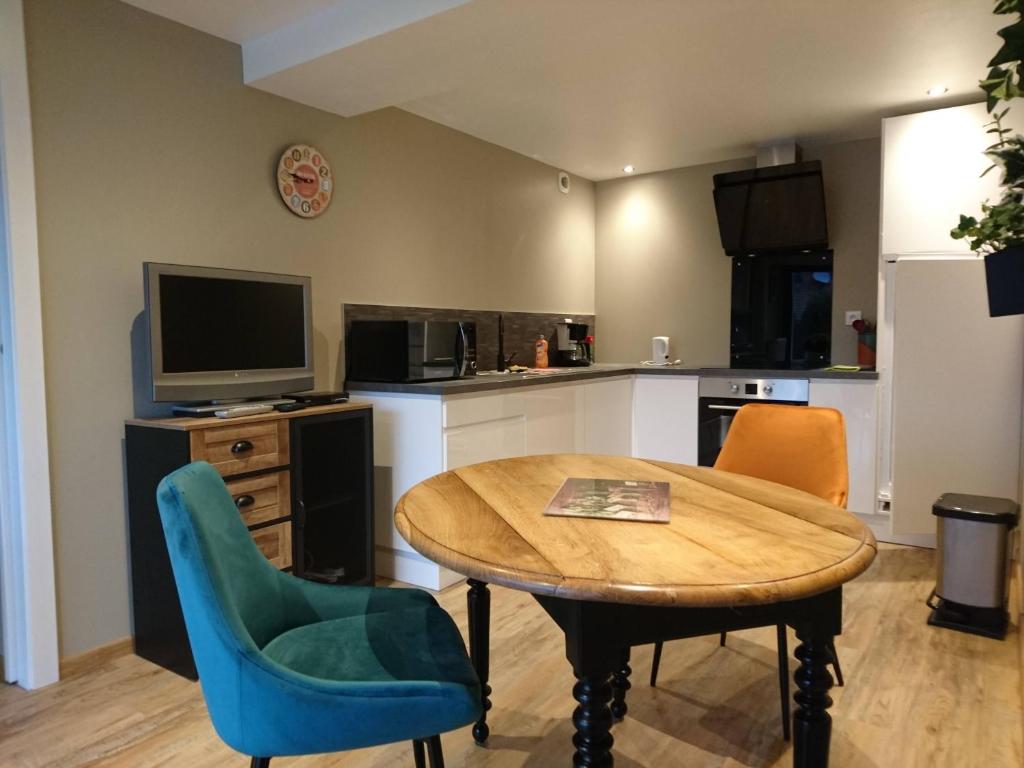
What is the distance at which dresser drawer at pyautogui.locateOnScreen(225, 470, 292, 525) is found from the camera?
2.32 meters

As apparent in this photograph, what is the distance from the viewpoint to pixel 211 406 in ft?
7.96

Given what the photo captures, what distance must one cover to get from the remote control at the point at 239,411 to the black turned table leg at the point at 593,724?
Result: 1.69 metres

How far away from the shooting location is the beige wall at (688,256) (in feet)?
13.4

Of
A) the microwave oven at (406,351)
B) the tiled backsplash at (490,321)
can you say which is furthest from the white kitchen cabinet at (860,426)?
the microwave oven at (406,351)

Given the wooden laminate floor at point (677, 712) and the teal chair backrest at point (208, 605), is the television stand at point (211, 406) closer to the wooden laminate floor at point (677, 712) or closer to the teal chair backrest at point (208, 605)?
the wooden laminate floor at point (677, 712)

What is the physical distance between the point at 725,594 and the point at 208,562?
839 mm

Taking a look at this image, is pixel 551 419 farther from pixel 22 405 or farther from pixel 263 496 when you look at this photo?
pixel 22 405

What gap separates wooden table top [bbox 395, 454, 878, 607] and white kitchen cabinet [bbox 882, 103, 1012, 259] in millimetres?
2544

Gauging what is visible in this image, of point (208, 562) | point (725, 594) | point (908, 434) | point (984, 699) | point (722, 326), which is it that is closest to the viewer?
point (725, 594)

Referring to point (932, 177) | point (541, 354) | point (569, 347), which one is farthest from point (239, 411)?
point (932, 177)

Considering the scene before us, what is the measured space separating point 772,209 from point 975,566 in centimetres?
238

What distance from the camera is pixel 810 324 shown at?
4.26 metres

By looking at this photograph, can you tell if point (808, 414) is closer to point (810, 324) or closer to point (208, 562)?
point (208, 562)

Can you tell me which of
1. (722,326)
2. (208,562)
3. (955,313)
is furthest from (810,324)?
(208,562)
